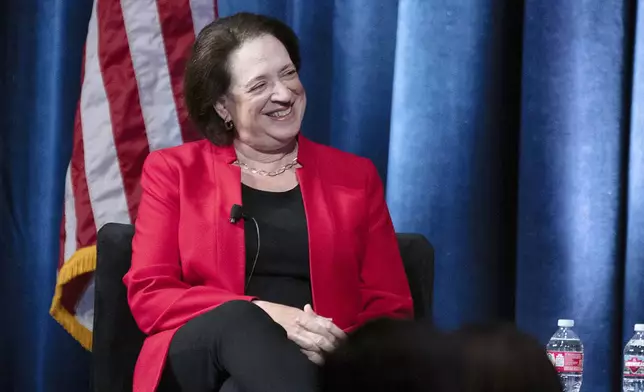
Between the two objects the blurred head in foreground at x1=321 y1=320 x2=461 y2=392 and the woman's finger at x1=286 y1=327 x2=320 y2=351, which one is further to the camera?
the woman's finger at x1=286 y1=327 x2=320 y2=351

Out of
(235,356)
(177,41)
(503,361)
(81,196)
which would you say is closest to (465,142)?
(177,41)

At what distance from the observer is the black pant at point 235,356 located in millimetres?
1607

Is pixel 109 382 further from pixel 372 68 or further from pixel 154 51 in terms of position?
pixel 372 68

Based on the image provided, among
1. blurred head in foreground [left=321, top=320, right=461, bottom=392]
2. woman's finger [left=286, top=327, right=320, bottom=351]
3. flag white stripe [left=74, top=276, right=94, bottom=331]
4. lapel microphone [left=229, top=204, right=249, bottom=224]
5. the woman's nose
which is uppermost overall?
the woman's nose

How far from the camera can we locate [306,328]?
1850 mm

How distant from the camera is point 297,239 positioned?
7.05 ft

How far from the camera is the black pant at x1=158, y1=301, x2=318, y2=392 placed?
1607 mm

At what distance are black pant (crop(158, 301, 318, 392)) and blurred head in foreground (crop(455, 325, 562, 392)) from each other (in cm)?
70

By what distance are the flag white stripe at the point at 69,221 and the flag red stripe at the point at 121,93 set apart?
143mm

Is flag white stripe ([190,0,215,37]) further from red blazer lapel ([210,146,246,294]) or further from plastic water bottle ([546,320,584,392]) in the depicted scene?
plastic water bottle ([546,320,584,392])

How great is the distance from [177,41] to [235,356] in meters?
1.26

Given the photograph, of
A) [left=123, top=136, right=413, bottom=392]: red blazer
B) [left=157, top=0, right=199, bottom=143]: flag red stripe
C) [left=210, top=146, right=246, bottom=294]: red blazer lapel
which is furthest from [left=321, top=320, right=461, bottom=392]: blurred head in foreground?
[left=157, top=0, right=199, bottom=143]: flag red stripe

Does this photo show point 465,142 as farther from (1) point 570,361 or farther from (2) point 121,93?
(2) point 121,93

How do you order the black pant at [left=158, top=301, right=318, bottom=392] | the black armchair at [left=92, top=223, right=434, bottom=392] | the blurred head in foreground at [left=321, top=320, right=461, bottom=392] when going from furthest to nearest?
the black armchair at [left=92, top=223, right=434, bottom=392], the black pant at [left=158, top=301, right=318, bottom=392], the blurred head in foreground at [left=321, top=320, right=461, bottom=392]
